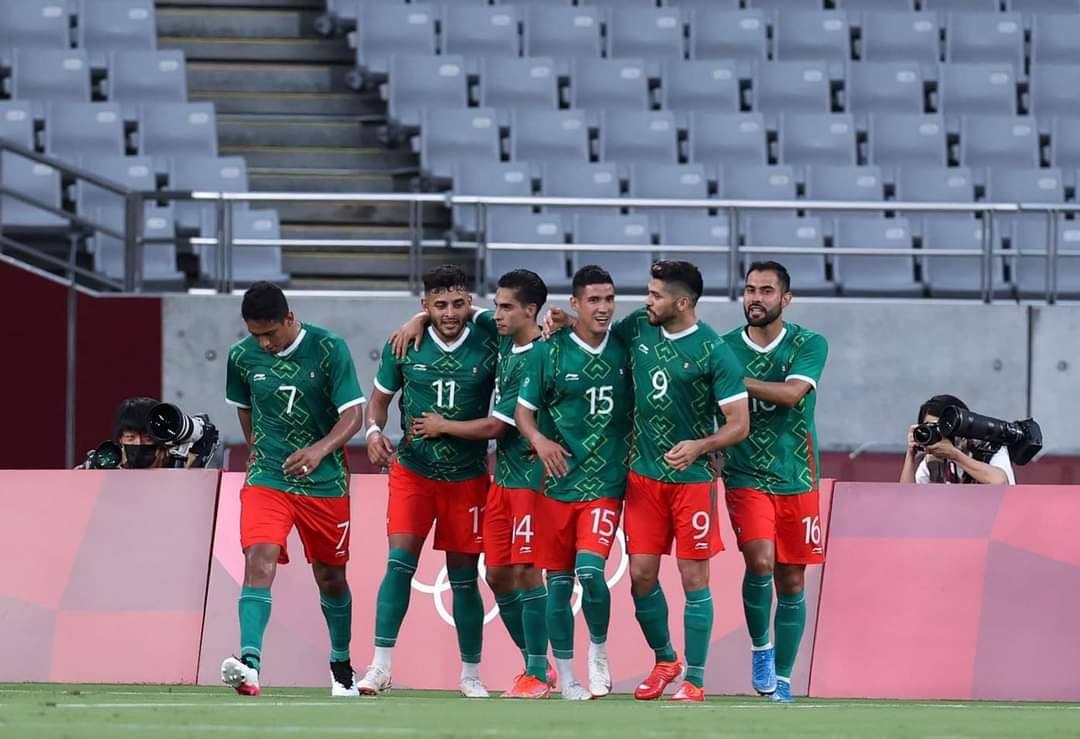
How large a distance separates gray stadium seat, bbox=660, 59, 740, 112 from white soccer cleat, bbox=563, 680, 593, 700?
968 centimetres

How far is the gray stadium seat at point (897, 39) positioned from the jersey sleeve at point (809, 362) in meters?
10.0

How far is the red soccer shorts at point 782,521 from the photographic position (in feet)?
30.2

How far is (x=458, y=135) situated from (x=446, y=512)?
8.02 metres

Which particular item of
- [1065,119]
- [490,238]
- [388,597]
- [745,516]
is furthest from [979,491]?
[1065,119]

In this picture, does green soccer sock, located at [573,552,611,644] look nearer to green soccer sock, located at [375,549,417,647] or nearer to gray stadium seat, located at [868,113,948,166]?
green soccer sock, located at [375,549,417,647]

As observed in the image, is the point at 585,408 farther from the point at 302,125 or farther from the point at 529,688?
the point at 302,125

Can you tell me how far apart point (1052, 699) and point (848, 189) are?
7716 mm

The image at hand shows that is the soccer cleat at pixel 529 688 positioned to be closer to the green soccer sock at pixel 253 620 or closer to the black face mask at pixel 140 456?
the green soccer sock at pixel 253 620

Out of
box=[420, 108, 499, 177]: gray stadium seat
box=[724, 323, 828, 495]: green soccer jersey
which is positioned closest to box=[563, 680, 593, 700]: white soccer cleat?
box=[724, 323, 828, 495]: green soccer jersey

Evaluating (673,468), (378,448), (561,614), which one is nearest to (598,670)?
(561,614)

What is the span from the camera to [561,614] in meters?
9.12

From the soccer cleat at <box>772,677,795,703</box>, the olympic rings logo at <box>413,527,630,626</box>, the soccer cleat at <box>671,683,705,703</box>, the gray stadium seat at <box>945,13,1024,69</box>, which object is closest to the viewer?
the soccer cleat at <box>671,683,705,703</box>

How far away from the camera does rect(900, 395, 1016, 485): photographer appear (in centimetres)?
1068

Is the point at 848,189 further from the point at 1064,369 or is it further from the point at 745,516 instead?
the point at 745,516
